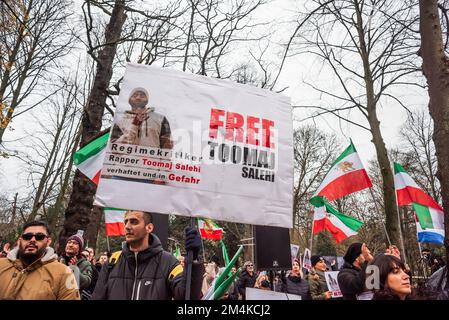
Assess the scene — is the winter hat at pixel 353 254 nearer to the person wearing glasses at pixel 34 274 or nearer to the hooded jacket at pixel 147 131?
the hooded jacket at pixel 147 131

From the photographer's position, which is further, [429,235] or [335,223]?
[335,223]

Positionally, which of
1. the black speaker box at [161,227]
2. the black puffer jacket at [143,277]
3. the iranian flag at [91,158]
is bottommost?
the black puffer jacket at [143,277]

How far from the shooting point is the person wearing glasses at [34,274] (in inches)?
114

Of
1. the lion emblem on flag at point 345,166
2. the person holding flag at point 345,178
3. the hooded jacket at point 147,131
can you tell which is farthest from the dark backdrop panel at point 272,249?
the hooded jacket at point 147,131

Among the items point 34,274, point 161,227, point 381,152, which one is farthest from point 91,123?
point 381,152

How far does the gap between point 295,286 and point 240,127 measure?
191 inches

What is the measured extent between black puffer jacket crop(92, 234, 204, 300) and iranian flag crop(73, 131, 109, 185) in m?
2.59

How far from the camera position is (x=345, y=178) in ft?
26.3

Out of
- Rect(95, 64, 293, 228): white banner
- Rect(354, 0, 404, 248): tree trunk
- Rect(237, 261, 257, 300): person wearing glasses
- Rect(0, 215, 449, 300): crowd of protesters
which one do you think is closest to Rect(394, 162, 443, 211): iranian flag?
Rect(354, 0, 404, 248): tree trunk

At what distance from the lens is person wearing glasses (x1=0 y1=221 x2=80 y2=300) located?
9.48ft

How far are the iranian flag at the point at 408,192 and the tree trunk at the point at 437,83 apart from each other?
148 inches

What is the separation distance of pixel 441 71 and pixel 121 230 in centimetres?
722

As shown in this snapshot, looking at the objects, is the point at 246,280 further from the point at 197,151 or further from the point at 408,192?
the point at 197,151
